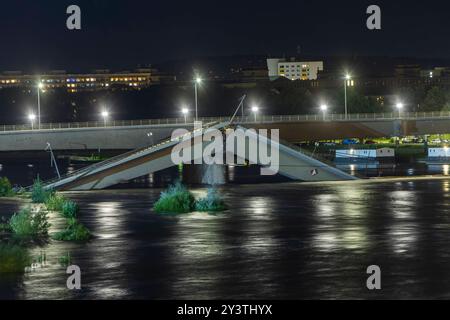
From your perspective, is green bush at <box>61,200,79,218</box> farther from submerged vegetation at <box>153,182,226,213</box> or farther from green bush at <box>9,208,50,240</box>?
green bush at <box>9,208,50,240</box>

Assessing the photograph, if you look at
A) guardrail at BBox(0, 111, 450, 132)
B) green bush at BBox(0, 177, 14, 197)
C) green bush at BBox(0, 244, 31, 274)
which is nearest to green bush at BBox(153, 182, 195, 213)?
green bush at BBox(0, 177, 14, 197)

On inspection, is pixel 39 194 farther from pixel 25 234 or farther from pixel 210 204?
pixel 25 234

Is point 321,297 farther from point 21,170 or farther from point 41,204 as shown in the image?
point 21,170

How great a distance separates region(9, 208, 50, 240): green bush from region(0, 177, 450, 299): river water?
1.89 meters

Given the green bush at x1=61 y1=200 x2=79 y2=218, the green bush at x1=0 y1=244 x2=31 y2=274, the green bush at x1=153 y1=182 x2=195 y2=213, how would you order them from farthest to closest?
1. the green bush at x1=153 y1=182 x2=195 y2=213
2. the green bush at x1=61 y1=200 x2=79 y2=218
3. the green bush at x1=0 y1=244 x2=31 y2=274

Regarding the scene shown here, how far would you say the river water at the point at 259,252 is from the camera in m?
24.0

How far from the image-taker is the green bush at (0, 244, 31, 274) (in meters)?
26.8

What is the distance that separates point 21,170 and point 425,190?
Result: 57299 mm

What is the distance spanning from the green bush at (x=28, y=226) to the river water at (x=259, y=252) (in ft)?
6.21

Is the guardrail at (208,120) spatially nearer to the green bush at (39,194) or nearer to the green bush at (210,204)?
the green bush at (39,194)

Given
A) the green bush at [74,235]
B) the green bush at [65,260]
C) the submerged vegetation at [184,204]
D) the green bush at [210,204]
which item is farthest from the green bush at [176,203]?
the green bush at [65,260]

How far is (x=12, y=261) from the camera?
26.9 m

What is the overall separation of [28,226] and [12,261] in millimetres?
7108

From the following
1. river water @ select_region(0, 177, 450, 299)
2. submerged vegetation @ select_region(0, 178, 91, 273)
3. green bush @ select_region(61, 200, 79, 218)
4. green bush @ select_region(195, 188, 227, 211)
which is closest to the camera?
river water @ select_region(0, 177, 450, 299)
